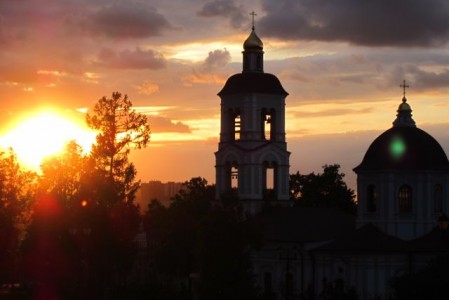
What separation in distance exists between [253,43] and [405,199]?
17994 millimetres

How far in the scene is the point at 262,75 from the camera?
8856cm

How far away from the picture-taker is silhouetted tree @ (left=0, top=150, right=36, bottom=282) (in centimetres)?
7831

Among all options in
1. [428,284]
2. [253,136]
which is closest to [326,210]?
[253,136]

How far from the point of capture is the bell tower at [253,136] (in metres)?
87.1

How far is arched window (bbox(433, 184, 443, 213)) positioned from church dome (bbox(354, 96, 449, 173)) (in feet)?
4.64

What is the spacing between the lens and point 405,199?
259 ft

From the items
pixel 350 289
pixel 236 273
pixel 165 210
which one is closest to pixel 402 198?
pixel 350 289

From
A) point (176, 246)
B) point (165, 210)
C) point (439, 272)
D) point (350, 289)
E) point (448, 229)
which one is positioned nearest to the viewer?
point (448, 229)

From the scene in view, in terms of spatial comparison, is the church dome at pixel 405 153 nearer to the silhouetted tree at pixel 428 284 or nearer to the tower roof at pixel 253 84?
the tower roof at pixel 253 84

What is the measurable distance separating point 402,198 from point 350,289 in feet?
25.5

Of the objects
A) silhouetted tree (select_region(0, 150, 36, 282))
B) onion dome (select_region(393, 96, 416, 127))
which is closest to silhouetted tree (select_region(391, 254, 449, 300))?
onion dome (select_region(393, 96, 416, 127))

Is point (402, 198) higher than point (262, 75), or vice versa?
point (262, 75)

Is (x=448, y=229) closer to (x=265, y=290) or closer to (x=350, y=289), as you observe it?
(x=350, y=289)

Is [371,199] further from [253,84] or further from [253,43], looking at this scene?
[253,43]
